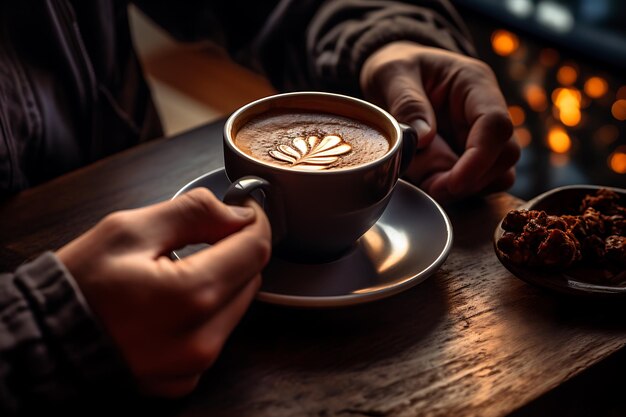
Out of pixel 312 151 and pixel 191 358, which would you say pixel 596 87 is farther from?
pixel 191 358

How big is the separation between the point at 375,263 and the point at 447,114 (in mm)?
412

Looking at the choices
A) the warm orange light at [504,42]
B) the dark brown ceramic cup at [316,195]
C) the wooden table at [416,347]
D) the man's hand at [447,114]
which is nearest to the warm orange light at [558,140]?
the warm orange light at [504,42]

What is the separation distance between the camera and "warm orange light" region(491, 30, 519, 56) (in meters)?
2.28

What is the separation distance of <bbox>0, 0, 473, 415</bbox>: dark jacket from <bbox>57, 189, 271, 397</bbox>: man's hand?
1.43 feet

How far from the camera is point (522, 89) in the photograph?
2297 millimetres

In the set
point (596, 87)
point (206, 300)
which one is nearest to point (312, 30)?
point (206, 300)

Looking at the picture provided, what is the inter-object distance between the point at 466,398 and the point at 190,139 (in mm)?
619

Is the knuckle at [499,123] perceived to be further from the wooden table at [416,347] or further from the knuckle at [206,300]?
the knuckle at [206,300]

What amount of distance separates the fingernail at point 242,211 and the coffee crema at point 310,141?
0.09m

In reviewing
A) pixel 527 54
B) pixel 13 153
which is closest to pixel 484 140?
pixel 13 153

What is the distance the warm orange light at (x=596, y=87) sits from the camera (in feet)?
6.61

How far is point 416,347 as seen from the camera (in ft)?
2.18

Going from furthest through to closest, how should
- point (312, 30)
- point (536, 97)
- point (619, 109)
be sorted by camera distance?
point (536, 97) → point (619, 109) → point (312, 30)

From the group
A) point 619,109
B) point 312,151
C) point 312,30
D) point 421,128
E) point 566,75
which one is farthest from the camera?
point 566,75
